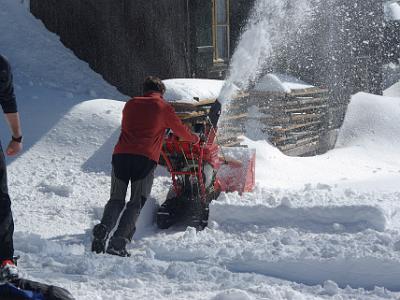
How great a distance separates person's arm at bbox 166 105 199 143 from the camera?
236 inches

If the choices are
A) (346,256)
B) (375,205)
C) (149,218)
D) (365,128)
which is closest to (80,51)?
(365,128)

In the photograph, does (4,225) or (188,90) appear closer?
(4,225)

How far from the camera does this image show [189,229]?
639 cm

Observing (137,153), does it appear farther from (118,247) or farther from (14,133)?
(14,133)

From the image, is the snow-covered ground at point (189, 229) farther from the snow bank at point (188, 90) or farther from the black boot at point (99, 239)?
the black boot at point (99, 239)

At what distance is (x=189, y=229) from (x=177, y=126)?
0.99 meters

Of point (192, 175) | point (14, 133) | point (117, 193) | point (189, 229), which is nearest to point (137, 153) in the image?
point (117, 193)

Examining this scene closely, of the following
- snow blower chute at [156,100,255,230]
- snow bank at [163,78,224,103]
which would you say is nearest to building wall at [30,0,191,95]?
snow bank at [163,78,224,103]

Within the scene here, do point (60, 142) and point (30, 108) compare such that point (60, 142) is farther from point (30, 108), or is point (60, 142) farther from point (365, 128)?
point (365, 128)

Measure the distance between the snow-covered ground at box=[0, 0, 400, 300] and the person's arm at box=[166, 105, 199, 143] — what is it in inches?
33.0

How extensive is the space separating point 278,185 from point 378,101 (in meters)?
6.15

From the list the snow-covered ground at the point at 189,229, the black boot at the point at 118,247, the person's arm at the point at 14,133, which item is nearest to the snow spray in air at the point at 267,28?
the snow-covered ground at the point at 189,229

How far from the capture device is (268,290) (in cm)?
436

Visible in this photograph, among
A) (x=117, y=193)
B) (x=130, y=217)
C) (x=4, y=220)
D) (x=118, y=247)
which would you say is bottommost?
(x=118, y=247)
